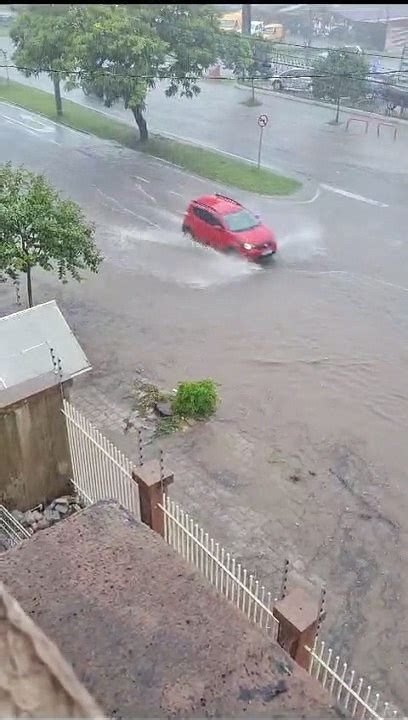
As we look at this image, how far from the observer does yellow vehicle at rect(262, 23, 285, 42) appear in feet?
133

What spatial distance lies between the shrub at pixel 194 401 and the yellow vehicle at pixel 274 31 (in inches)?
1420

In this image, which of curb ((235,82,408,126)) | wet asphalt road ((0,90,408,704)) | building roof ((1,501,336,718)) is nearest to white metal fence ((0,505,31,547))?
wet asphalt road ((0,90,408,704))

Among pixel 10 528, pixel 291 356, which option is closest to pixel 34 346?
pixel 10 528

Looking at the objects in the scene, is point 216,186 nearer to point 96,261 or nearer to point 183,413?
point 96,261

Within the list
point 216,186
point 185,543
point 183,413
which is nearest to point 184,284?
point 183,413

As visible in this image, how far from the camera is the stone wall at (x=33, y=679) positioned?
3.44ft

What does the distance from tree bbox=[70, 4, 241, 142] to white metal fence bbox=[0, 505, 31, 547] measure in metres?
16.3

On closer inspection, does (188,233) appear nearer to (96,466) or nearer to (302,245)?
(302,245)

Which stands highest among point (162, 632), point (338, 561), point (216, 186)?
point (162, 632)

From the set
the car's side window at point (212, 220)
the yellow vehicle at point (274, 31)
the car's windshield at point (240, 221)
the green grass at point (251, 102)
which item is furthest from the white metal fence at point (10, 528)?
the yellow vehicle at point (274, 31)

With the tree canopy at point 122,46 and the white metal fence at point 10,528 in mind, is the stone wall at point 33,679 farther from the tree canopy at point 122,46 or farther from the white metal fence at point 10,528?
the tree canopy at point 122,46

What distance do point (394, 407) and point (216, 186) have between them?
38.7 ft

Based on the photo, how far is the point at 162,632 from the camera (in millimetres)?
3441

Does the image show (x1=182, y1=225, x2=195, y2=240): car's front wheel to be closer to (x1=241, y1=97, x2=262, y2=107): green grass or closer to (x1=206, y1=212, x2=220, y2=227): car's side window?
(x1=206, y1=212, x2=220, y2=227): car's side window
